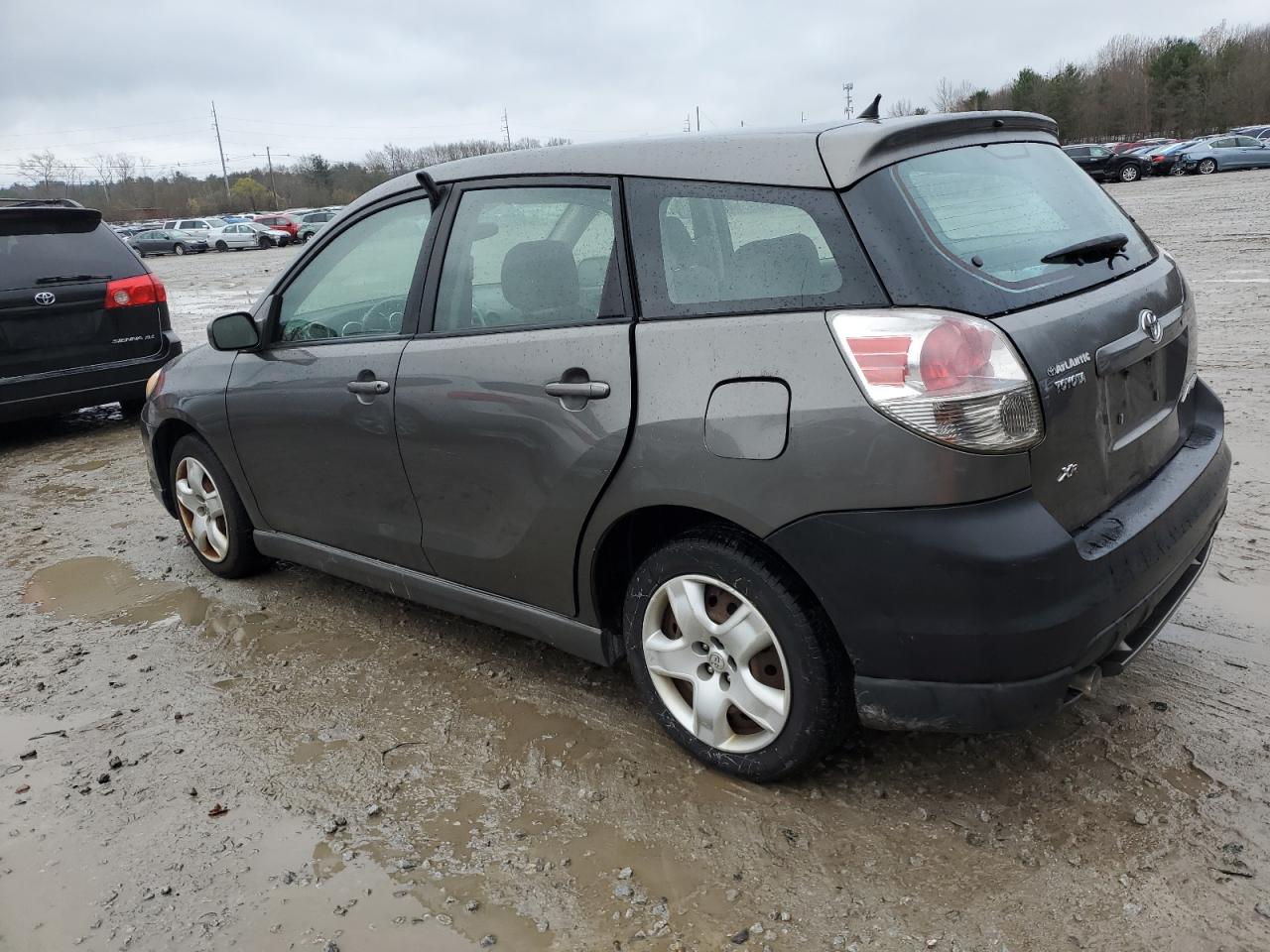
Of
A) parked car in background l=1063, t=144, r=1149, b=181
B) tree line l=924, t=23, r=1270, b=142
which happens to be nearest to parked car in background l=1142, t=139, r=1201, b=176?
parked car in background l=1063, t=144, r=1149, b=181

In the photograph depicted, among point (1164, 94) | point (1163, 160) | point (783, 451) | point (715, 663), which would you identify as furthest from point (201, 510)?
point (1164, 94)

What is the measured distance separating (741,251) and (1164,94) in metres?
75.8

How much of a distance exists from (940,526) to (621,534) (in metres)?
1.01

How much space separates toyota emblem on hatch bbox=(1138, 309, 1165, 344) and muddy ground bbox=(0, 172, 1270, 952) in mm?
1134

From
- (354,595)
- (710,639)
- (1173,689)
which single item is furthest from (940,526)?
(354,595)

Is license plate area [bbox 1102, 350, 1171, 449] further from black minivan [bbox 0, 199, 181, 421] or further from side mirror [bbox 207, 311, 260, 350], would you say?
black minivan [bbox 0, 199, 181, 421]

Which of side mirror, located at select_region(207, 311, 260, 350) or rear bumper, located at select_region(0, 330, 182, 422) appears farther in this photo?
rear bumper, located at select_region(0, 330, 182, 422)

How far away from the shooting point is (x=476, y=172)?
3.37 m

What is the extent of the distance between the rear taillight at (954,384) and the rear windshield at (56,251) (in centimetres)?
705

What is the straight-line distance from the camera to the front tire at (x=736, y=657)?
101 inches

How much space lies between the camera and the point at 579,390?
2828 mm

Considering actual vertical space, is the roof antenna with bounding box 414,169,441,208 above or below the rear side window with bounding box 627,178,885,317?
above

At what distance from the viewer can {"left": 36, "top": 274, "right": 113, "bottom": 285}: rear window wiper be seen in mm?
7299

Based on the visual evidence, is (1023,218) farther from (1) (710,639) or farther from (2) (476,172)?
(2) (476,172)
